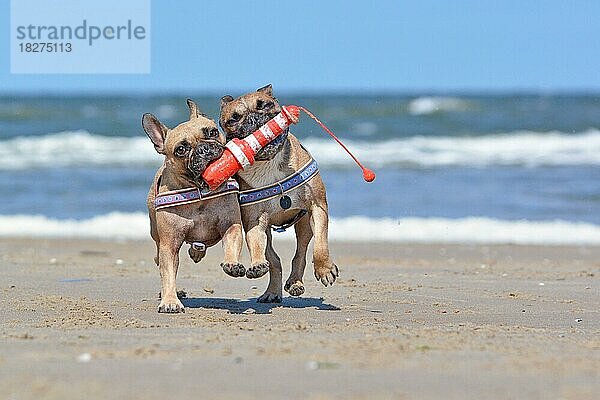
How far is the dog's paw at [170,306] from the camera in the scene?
741cm

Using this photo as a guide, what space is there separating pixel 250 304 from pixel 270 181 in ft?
4.04

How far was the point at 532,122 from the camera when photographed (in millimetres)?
35094

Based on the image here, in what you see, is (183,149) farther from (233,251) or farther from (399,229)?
(399,229)

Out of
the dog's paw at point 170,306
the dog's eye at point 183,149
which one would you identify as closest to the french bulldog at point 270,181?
the dog's eye at point 183,149

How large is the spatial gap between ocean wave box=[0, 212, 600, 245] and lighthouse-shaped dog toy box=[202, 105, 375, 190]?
6344 millimetres

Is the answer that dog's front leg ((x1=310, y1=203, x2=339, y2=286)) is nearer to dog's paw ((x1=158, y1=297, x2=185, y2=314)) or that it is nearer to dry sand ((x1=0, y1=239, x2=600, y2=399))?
dry sand ((x1=0, y1=239, x2=600, y2=399))

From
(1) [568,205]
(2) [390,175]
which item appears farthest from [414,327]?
(2) [390,175]

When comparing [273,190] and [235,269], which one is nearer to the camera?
[235,269]

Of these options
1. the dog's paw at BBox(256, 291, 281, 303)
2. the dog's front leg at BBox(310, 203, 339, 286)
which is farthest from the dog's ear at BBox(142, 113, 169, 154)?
the dog's paw at BBox(256, 291, 281, 303)

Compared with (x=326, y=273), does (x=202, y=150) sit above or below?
above

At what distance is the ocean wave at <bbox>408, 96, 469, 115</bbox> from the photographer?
3934cm

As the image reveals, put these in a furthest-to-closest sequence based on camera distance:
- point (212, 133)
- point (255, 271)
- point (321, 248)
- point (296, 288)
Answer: point (296, 288) → point (321, 248) → point (212, 133) → point (255, 271)

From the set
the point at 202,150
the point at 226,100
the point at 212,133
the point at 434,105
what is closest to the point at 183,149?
the point at 202,150

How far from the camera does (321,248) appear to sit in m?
7.33
